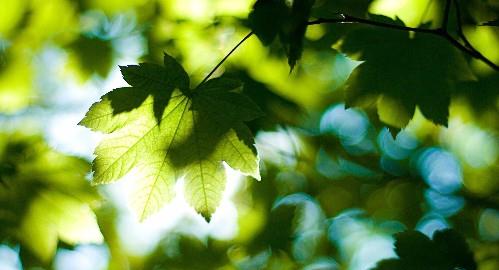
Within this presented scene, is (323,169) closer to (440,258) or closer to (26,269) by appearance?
(440,258)

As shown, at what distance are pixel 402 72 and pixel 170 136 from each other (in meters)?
0.98

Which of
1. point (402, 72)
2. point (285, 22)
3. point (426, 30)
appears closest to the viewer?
point (285, 22)

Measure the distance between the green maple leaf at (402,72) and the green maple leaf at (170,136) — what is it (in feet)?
1.75

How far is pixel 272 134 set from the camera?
120 inches

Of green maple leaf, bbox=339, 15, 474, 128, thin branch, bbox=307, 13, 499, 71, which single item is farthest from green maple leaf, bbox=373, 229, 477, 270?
thin branch, bbox=307, 13, 499, 71

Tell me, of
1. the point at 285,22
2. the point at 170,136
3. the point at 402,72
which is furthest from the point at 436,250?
Result: the point at 285,22

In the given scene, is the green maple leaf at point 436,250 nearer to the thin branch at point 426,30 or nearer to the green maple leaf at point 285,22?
the thin branch at point 426,30

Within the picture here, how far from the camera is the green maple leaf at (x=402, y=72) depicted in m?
→ 1.85

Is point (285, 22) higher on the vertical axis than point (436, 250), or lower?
higher

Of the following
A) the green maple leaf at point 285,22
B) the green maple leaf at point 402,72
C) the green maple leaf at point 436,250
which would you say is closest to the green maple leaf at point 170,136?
the green maple leaf at point 285,22

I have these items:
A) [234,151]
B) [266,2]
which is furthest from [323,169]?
[266,2]

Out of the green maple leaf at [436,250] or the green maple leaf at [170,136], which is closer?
the green maple leaf at [170,136]

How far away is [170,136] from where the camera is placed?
1740 millimetres

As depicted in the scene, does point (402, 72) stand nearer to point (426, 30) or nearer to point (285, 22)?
point (426, 30)
